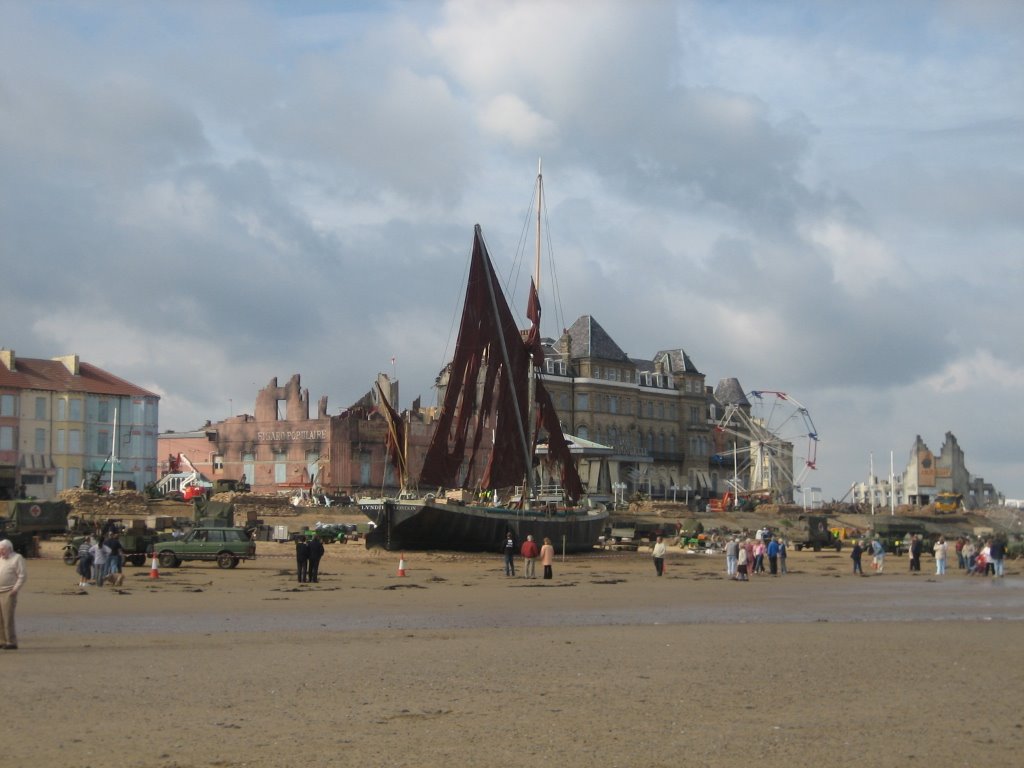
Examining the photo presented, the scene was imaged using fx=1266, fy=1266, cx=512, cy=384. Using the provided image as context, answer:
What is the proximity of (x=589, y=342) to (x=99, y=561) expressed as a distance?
101080 millimetres

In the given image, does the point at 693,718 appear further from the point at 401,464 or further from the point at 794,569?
the point at 401,464

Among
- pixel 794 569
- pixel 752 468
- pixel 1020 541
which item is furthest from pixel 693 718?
pixel 752 468

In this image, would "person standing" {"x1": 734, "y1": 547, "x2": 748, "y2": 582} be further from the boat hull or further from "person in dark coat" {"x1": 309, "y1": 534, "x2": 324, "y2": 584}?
the boat hull

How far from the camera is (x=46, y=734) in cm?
1195

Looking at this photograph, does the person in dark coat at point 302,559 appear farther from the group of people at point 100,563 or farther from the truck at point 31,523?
the truck at point 31,523

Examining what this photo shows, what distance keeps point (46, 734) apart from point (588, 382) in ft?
388

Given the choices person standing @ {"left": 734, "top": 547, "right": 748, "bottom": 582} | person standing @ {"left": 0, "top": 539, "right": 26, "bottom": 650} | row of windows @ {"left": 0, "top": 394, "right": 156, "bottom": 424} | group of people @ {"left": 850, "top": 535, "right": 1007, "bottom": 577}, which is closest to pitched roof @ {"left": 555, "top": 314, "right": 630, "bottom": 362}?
row of windows @ {"left": 0, "top": 394, "right": 156, "bottom": 424}

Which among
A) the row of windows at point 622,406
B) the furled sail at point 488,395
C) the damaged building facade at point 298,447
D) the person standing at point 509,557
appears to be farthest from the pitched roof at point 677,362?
the person standing at point 509,557

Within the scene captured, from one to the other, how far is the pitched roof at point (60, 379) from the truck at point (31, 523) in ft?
123

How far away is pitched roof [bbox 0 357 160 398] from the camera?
88.7 m

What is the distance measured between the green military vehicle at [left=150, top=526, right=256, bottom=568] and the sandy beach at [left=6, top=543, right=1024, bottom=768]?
1084 centimetres

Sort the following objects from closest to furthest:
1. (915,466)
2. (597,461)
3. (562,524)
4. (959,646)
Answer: (959,646)
(562,524)
(597,461)
(915,466)

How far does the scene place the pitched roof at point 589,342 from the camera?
132 m

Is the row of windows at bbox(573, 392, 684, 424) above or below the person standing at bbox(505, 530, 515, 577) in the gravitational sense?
above
